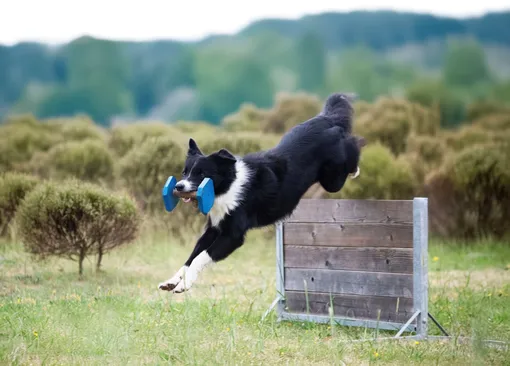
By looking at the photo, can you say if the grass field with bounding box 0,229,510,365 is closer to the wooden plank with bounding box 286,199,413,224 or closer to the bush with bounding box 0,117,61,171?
the wooden plank with bounding box 286,199,413,224

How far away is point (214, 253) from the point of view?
390cm

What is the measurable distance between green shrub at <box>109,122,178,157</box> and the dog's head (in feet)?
28.0

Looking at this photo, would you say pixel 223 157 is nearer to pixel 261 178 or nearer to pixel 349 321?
pixel 261 178

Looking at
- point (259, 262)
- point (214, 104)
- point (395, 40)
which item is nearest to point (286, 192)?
point (259, 262)

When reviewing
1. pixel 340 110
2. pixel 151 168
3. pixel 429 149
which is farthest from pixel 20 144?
pixel 340 110

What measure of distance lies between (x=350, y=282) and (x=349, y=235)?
406 mm

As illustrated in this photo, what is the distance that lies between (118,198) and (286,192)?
147 inches

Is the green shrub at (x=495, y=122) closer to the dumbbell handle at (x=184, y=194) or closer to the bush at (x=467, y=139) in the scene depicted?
the bush at (x=467, y=139)

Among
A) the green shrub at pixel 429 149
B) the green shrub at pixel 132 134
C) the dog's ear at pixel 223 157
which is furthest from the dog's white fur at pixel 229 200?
the green shrub at pixel 429 149

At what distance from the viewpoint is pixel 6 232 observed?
9.53m

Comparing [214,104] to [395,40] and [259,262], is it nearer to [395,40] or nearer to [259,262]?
[395,40]

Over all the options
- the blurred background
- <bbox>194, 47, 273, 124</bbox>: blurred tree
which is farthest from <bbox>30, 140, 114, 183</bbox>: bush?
<bbox>194, 47, 273, 124</bbox>: blurred tree

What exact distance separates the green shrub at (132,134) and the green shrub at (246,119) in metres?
4.10

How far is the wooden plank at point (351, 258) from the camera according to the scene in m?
5.42
